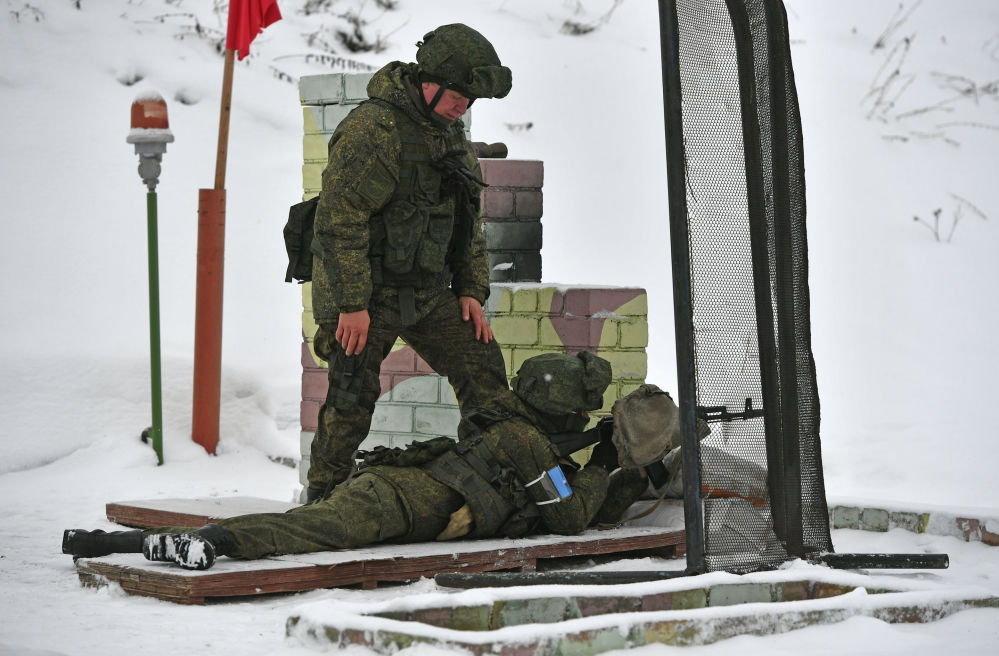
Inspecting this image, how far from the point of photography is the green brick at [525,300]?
17.1 ft

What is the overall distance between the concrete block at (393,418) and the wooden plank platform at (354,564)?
1.14m

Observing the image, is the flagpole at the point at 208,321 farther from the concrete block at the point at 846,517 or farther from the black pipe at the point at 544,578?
the black pipe at the point at 544,578

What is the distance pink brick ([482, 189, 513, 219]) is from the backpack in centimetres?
121

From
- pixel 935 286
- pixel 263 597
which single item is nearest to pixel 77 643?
pixel 263 597

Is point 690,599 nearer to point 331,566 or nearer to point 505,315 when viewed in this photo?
point 331,566

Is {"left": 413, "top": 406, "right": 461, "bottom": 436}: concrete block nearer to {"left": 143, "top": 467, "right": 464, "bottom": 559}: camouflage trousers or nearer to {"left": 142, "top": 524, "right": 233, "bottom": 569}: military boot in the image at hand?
{"left": 143, "top": 467, "right": 464, "bottom": 559}: camouflage trousers

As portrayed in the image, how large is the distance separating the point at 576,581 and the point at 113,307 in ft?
19.9

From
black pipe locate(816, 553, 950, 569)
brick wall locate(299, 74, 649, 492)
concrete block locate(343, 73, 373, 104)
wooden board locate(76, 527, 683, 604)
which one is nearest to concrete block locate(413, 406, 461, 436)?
brick wall locate(299, 74, 649, 492)

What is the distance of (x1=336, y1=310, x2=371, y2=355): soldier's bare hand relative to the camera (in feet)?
14.0

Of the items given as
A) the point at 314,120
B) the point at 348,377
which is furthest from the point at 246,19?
the point at 348,377

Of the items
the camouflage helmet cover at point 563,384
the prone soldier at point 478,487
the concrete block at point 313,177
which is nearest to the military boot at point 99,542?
the prone soldier at point 478,487

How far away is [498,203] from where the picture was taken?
5.68 meters

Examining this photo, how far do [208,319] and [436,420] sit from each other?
1953 mm

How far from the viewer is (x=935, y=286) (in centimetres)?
984
